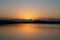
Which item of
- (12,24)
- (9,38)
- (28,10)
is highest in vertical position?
(28,10)

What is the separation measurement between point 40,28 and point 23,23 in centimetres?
14

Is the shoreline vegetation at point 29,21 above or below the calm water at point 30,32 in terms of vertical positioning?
above

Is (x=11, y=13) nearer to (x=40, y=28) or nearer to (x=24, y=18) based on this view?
(x=24, y=18)

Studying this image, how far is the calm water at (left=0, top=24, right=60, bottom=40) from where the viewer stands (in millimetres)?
582

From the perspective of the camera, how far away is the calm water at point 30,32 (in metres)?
0.58

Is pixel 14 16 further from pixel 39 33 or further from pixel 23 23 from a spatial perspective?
pixel 39 33

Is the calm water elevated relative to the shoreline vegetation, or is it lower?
lower

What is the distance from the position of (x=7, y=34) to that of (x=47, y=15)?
13.8 inches

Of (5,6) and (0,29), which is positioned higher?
(5,6)

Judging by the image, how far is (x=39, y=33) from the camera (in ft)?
1.96

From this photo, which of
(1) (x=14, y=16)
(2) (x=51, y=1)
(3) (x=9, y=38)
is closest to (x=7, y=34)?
(3) (x=9, y=38)

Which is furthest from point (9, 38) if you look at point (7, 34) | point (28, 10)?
point (28, 10)

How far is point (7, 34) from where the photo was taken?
0.58 metres

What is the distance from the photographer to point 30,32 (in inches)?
23.3
